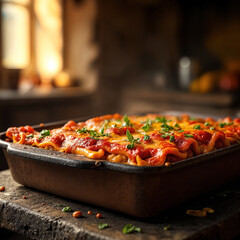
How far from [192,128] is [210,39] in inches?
153

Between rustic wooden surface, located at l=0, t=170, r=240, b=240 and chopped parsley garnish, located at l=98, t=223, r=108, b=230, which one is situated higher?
chopped parsley garnish, located at l=98, t=223, r=108, b=230

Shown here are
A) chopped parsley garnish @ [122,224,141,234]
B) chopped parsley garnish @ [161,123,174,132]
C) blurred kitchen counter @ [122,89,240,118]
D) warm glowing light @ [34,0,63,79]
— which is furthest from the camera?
warm glowing light @ [34,0,63,79]

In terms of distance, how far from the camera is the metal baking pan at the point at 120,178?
1.21 meters

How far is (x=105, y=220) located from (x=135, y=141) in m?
0.31

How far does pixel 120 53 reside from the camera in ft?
17.5

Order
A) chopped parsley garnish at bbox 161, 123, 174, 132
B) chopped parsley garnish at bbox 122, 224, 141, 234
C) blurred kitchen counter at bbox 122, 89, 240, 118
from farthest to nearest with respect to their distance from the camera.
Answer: blurred kitchen counter at bbox 122, 89, 240, 118 < chopped parsley garnish at bbox 161, 123, 174, 132 < chopped parsley garnish at bbox 122, 224, 141, 234

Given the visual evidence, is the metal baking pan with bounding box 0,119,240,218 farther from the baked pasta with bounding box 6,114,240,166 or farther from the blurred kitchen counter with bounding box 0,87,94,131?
the blurred kitchen counter with bounding box 0,87,94,131

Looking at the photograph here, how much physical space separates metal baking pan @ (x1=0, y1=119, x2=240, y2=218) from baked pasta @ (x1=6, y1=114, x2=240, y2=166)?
0.06m

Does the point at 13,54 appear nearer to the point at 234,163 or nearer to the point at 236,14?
the point at 236,14

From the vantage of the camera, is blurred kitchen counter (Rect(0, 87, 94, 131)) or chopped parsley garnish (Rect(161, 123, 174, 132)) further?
blurred kitchen counter (Rect(0, 87, 94, 131))

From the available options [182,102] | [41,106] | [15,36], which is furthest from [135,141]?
[15,36]

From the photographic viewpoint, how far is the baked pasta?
1.32 metres

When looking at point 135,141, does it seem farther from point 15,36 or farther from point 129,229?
point 15,36

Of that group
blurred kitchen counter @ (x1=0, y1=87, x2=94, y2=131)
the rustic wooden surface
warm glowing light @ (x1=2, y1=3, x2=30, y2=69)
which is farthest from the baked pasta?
warm glowing light @ (x1=2, y1=3, x2=30, y2=69)
